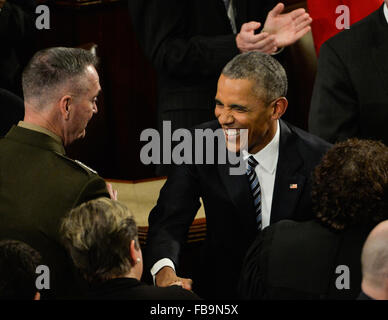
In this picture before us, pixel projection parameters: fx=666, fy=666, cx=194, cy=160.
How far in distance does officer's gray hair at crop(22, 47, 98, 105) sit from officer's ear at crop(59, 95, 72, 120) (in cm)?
3

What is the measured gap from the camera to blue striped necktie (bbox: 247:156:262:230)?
2.18m

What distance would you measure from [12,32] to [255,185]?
135cm

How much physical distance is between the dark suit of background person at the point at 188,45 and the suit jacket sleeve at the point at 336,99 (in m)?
0.46

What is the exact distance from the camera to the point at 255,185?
2.19 meters

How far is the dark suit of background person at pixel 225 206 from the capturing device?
2.16 m

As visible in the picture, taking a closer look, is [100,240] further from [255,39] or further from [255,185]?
[255,39]

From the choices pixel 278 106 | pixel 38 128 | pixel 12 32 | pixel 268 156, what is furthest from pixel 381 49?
pixel 12 32

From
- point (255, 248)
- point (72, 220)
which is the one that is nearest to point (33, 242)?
Result: point (72, 220)

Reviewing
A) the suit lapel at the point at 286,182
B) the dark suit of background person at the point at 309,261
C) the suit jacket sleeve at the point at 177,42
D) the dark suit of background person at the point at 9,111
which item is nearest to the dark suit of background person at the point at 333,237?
the dark suit of background person at the point at 309,261

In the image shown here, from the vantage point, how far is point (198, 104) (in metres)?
2.79

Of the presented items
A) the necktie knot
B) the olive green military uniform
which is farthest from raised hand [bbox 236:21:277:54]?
the olive green military uniform

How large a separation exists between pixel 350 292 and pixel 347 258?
0.09 meters

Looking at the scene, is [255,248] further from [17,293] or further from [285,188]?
[17,293]

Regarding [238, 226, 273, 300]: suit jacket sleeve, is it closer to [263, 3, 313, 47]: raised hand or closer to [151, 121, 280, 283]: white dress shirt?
[151, 121, 280, 283]: white dress shirt
